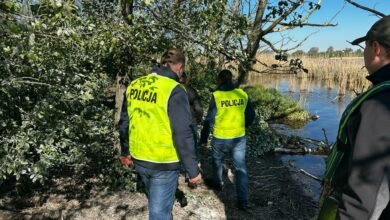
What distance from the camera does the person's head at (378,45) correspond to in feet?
5.84

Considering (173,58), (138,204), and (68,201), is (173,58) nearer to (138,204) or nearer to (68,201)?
(138,204)

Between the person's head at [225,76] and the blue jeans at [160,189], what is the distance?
2261 millimetres

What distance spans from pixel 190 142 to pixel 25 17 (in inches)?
61.8

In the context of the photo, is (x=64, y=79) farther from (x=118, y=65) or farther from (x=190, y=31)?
(x=190, y=31)

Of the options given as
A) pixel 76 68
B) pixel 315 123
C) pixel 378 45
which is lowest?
pixel 315 123

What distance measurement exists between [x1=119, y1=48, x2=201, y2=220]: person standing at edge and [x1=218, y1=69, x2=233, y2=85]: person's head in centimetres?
184

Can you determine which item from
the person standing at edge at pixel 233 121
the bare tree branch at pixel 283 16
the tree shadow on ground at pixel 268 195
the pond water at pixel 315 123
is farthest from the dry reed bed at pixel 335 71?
the person standing at edge at pixel 233 121

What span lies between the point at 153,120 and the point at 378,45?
1.89 metres

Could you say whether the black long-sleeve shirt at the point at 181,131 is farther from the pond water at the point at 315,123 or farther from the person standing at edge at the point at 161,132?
the pond water at the point at 315,123

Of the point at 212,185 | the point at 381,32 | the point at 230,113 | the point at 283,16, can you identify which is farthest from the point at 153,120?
the point at 283,16

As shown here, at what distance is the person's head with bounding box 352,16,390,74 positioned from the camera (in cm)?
178

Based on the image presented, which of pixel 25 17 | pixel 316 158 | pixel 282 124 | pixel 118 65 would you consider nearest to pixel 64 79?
pixel 118 65

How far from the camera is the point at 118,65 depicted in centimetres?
556

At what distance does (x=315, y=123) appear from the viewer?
14828 millimetres
